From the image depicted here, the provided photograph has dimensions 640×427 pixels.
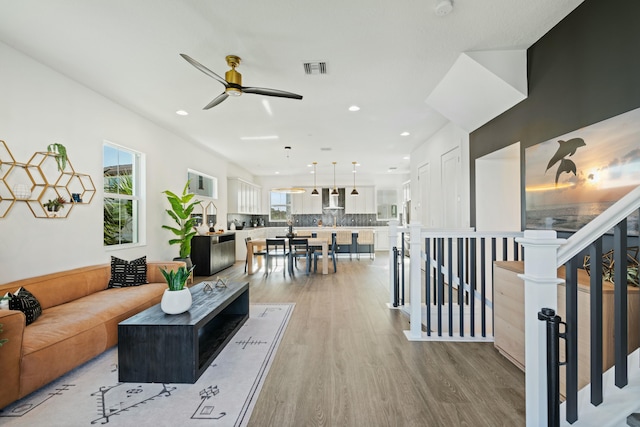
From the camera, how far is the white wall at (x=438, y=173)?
455cm

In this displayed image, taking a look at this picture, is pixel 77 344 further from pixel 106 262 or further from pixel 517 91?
pixel 517 91

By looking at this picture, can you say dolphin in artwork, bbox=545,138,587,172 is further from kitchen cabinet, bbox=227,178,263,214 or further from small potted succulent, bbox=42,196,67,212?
kitchen cabinet, bbox=227,178,263,214

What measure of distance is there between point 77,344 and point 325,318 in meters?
2.37

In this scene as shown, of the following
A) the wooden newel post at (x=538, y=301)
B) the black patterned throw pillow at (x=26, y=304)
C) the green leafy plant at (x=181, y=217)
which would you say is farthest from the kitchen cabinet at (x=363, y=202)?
the wooden newel post at (x=538, y=301)

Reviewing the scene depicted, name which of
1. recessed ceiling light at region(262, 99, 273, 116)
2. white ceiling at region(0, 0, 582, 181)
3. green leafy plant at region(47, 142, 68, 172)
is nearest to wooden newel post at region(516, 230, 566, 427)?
white ceiling at region(0, 0, 582, 181)

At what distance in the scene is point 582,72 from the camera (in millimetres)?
2395

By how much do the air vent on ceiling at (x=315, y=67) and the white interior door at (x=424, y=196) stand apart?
3.73m

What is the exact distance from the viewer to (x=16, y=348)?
1.91m

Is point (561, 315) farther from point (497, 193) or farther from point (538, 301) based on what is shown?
point (497, 193)

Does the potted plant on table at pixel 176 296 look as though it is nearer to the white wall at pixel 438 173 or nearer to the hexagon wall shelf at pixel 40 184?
the hexagon wall shelf at pixel 40 184

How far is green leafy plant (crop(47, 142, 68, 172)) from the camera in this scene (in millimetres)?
3226

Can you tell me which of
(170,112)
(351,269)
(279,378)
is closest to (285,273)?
(351,269)

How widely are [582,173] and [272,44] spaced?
9.42ft

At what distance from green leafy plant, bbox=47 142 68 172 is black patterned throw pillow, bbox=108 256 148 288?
3.92ft
